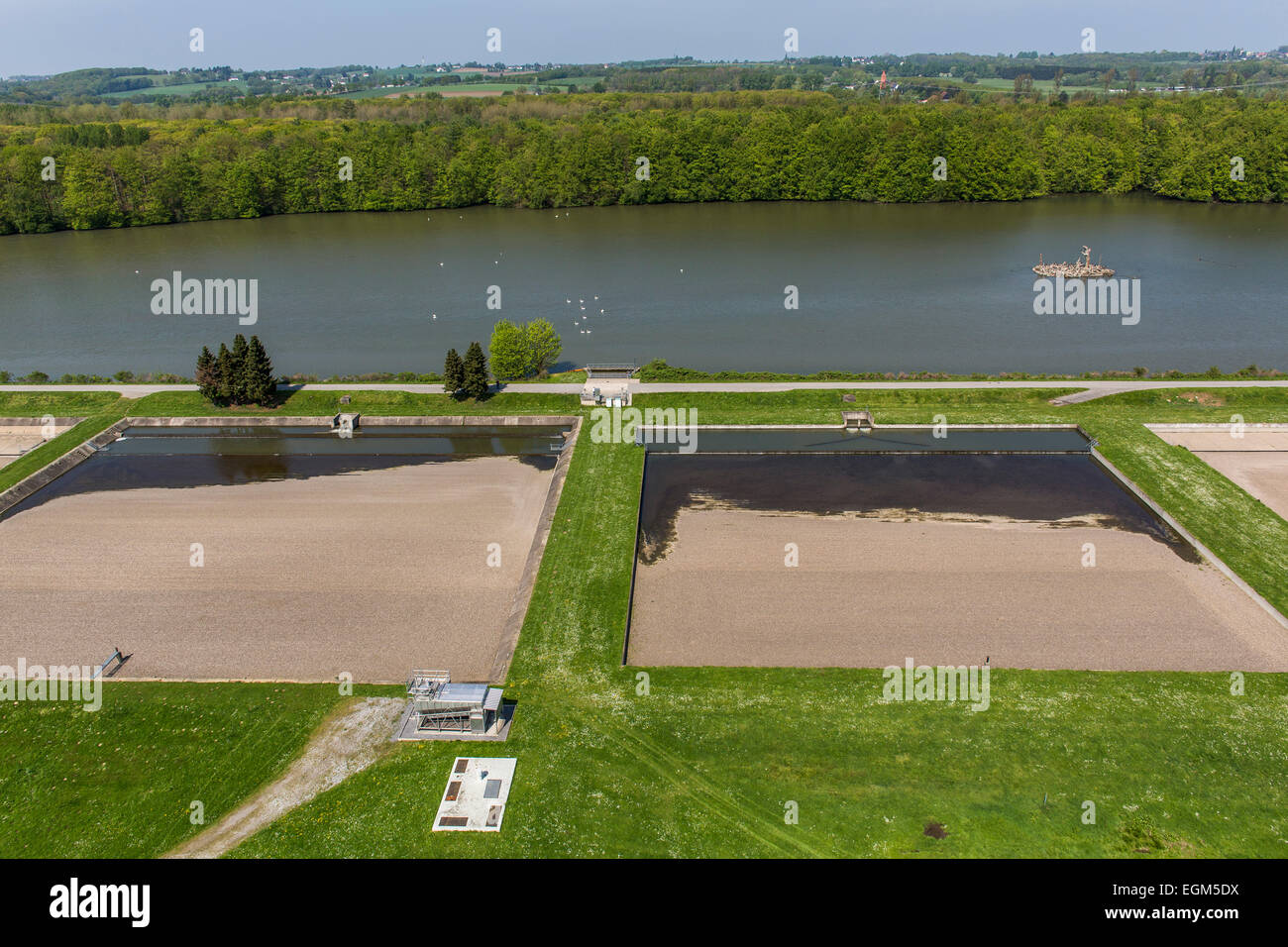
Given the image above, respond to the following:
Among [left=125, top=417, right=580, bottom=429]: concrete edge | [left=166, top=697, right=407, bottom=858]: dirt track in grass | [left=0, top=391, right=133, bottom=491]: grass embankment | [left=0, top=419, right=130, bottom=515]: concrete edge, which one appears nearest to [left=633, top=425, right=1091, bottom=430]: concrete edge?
[left=125, top=417, right=580, bottom=429]: concrete edge

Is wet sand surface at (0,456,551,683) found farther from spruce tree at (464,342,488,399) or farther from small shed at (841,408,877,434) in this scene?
small shed at (841,408,877,434)

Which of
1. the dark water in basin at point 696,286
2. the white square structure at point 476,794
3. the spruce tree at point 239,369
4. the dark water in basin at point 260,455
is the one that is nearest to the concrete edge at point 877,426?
the dark water in basin at point 260,455

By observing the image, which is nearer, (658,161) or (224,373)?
(224,373)

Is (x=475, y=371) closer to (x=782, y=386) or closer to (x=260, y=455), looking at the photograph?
(x=260, y=455)

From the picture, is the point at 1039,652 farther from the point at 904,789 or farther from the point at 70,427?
the point at 70,427

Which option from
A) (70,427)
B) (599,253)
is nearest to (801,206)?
(599,253)

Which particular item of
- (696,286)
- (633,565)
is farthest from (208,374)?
(696,286)
